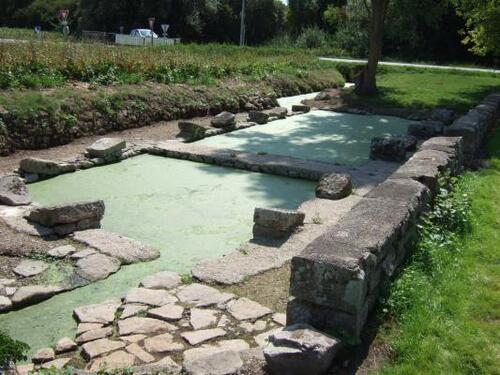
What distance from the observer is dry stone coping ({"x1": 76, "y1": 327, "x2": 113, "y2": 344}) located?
13.5ft

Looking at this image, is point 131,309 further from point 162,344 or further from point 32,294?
point 32,294

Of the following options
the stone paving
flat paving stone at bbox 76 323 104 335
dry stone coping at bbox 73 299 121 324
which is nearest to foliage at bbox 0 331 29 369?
A: the stone paving

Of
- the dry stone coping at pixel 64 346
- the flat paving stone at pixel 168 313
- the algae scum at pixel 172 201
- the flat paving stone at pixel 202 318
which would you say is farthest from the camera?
the algae scum at pixel 172 201

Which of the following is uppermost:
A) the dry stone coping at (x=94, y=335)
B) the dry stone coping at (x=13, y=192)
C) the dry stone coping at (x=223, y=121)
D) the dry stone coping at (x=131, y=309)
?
the dry stone coping at (x=223, y=121)

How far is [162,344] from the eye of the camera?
4.03m

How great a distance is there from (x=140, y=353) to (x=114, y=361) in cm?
19

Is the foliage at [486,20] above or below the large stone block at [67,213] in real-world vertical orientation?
above

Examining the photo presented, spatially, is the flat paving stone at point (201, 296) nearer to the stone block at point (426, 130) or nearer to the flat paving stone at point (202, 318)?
the flat paving stone at point (202, 318)

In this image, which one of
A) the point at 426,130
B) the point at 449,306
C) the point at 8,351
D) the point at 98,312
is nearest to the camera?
the point at 8,351

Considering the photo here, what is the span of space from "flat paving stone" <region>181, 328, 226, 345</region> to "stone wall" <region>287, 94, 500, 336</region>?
62 cm

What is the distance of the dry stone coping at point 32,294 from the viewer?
15.6 ft

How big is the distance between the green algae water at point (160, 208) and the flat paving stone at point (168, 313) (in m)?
0.64

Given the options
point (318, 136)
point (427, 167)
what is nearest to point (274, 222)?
point (427, 167)

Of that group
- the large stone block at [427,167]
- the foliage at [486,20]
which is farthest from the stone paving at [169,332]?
the foliage at [486,20]
